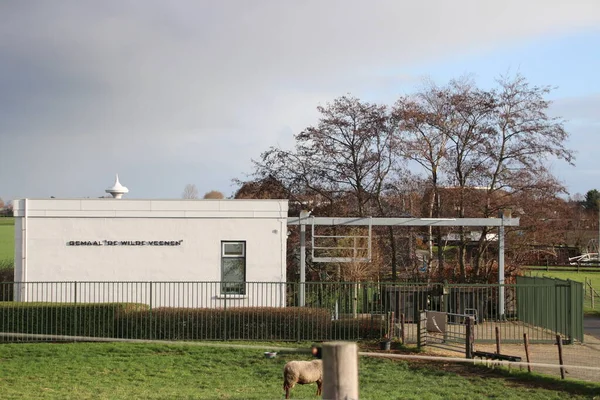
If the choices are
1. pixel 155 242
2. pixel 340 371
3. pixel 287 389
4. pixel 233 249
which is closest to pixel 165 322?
pixel 155 242

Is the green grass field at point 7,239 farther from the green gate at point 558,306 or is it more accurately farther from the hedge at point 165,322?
the green gate at point 558,306

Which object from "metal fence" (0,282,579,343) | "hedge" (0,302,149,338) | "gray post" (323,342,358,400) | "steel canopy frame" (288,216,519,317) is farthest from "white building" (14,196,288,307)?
"gray post" (323,342,358,400)

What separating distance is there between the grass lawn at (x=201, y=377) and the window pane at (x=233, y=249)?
5.20 meters

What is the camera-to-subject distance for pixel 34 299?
2214 centimetres

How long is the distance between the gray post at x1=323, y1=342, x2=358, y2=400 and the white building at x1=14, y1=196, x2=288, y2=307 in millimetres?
17543

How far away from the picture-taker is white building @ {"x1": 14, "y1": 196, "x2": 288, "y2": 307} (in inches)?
904

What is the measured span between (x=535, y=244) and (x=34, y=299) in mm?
19935

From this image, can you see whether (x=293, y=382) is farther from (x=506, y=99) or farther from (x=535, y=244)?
(x=506, y=99)

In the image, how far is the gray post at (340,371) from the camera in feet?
16.8

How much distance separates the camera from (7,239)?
2680 inches

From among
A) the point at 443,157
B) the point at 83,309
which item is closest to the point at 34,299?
the point at 83,309

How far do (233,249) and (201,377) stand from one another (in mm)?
8530

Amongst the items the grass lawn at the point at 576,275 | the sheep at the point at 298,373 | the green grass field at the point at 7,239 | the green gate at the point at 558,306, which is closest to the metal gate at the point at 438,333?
the green gate at the point at 558,306

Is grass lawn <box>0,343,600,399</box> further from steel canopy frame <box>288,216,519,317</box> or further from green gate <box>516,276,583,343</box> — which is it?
steel canopy frame <box>288,216,519,317</box>
